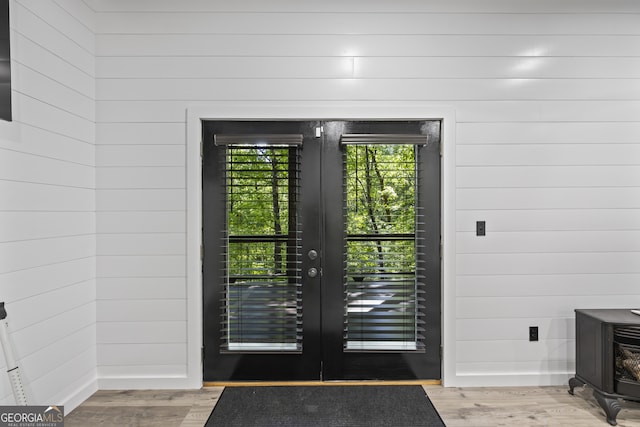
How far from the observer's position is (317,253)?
9.64 feet

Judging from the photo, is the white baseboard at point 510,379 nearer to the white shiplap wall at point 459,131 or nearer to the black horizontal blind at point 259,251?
the white shiplap wall at point 459,131

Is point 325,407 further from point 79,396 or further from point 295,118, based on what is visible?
point 295,118

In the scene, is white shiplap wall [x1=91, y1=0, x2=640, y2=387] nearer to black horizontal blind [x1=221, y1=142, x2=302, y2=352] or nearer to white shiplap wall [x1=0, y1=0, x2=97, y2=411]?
white shiplap wall [x1=0, y1=0, x2=97, y2=411]

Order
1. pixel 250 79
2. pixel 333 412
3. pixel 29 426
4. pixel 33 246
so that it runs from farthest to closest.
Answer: pixel 250 79
pixel 333 412
pixel 33 246
pixel 29 426

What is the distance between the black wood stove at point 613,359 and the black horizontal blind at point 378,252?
110cm

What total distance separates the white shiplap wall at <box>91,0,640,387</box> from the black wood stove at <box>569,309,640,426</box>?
33cm

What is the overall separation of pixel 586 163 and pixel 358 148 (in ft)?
5.48

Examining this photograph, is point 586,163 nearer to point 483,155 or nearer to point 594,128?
point 594,128

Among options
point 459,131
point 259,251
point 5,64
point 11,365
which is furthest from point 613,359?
point 5,64

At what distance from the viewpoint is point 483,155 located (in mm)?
2932

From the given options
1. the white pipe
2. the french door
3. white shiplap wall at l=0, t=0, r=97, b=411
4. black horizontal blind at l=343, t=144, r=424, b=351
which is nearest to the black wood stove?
the french door

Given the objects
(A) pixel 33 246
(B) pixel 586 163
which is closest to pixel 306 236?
(A) pixel 33 246

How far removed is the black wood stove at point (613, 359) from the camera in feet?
8.11

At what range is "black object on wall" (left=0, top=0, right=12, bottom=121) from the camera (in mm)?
1976
